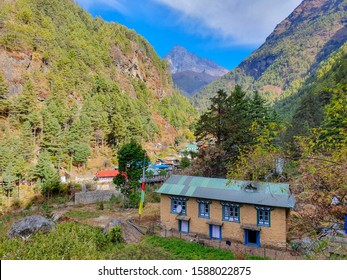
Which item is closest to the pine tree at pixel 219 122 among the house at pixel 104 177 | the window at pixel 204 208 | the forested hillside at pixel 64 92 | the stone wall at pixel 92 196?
the window at pixel 204 208

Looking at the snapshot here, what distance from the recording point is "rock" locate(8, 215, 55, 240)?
13.7 metres

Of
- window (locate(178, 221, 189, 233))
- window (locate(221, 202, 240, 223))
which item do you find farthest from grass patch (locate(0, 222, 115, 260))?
window (locate(221, 202, 240, 223))

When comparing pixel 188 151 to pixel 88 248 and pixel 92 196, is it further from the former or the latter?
pixel 88 248

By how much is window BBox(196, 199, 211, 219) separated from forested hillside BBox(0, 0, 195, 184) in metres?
29.2

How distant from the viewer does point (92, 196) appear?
37.2 m

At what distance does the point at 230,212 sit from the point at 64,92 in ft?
181

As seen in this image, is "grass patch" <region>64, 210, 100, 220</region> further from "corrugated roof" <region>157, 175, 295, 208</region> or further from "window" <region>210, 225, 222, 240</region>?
"window" <region>210, 225, 222, 240</region>

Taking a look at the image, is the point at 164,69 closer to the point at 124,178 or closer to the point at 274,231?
the point at 124,178

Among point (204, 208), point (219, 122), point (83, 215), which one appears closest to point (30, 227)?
point (204, 208)

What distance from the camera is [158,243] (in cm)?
1780

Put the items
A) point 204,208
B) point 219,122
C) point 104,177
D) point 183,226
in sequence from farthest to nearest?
point 104,177, point 219,122, point 183,226, point 204,208

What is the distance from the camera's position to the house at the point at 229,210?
17766mm
